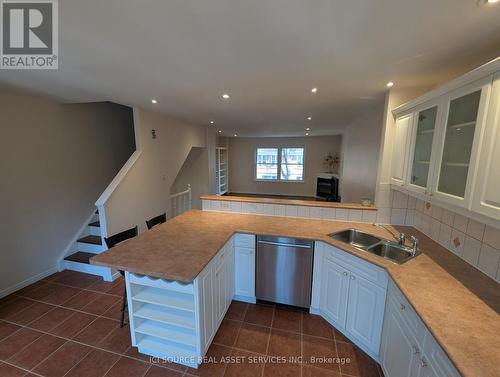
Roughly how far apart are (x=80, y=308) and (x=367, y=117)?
4881mm

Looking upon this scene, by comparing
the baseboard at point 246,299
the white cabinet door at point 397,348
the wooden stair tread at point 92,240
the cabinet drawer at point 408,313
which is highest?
the cabinet drawer at point 408,313

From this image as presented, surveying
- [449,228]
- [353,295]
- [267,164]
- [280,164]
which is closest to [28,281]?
[353,295]

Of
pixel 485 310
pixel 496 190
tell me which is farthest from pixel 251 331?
pixel 496 190

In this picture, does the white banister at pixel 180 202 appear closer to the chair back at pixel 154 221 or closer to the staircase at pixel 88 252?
the staircase at pixel 88 252

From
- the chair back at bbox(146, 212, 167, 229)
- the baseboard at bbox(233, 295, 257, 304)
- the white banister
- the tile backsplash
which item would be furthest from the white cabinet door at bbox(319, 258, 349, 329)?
the white banister

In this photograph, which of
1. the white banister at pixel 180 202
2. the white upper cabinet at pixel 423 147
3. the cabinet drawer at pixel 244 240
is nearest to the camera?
the white upper cabinet at pixel 423 147

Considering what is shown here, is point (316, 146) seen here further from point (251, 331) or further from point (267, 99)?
point (251, 331)

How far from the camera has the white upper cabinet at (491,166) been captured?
1.10m

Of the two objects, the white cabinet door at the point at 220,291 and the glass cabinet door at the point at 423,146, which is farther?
the white cabinet door at the point at 220,291

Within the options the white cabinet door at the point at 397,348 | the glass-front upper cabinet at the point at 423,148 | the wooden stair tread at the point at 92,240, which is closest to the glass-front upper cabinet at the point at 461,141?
the glass-front upper cabinet at the point at 423,148

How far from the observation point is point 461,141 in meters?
1.40

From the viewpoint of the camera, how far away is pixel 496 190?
1.09 m

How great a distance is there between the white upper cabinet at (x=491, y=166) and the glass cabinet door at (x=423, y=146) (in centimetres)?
53

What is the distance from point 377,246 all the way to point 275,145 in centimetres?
727
